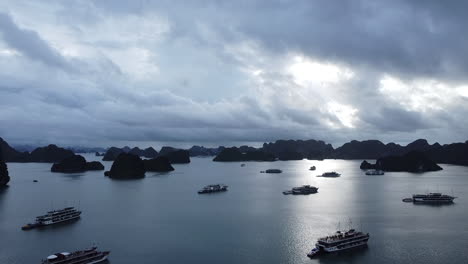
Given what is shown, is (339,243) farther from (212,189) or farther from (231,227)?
(212,189)

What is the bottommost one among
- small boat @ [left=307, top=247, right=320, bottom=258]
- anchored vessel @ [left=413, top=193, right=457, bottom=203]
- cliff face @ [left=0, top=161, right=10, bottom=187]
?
small boat @ [left=307, top=247, right=320, bottom=258]

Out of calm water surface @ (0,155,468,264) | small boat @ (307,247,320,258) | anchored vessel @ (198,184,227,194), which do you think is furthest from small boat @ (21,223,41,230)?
anchored vessel @ (198,184,227,194)

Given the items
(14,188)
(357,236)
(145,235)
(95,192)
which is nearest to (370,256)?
(357,236)

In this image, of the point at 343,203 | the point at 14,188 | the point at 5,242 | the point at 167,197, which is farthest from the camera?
the point at 14,188

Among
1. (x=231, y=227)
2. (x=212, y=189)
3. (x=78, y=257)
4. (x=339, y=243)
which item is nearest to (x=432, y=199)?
(x=339, y=243)

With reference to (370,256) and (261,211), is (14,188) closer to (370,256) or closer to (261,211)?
(261,211)

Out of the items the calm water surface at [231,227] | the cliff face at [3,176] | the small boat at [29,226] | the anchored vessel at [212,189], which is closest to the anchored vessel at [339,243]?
the calm water surface at [231,227]

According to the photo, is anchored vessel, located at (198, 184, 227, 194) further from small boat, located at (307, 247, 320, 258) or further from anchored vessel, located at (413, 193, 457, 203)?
small boat, located at (307, 247, 320, 258)
